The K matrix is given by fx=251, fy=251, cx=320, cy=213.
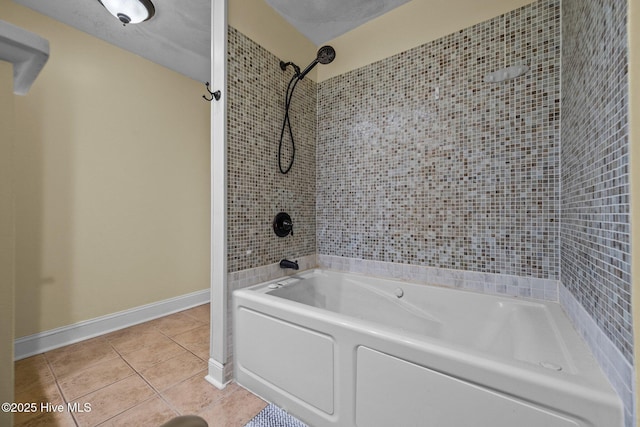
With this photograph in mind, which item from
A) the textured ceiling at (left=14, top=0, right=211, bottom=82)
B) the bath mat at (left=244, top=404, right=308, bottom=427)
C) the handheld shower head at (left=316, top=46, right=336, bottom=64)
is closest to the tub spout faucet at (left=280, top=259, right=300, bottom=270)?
the bath mat at (left=244, top=404, right=308, bottom=427)

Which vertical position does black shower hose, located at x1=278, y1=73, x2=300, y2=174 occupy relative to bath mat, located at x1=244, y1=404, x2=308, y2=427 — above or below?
above

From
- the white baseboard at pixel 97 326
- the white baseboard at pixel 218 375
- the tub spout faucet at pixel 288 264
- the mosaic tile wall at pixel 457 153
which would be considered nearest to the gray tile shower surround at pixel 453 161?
the mosaic tile wall at pixel 457 153

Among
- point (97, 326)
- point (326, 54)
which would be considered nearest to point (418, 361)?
point (326, 54)

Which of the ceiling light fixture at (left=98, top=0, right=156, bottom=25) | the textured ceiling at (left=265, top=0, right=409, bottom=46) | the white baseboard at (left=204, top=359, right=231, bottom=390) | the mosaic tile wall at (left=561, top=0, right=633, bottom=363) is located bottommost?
the white baseboard at (left=204, top=359, right=231, bottom=390)

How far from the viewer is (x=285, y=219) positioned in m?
2.00

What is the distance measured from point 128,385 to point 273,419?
98 centimetres

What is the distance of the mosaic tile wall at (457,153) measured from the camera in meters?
1.42

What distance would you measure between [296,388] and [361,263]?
1.03m

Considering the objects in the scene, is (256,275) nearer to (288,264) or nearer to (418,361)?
(288,264)

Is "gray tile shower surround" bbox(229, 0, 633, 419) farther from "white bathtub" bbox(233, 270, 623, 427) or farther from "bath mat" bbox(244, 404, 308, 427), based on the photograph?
"bath mat" bbox(244, 404, 308, 427)

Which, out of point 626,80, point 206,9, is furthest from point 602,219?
point 206,9

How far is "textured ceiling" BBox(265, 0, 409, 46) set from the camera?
187 cm

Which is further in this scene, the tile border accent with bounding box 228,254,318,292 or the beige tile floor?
the tile border accent with bounding box 228,254,318,292

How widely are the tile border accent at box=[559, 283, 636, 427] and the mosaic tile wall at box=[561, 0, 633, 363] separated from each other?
0.10ft
